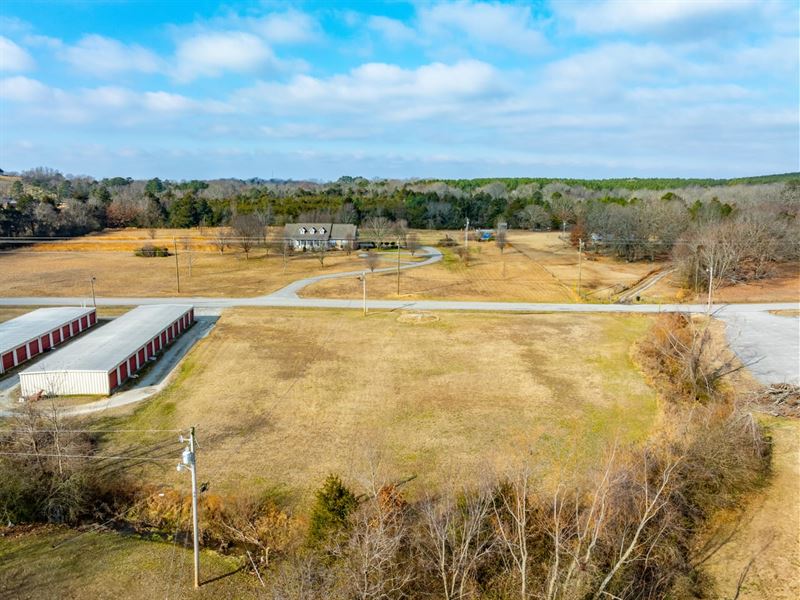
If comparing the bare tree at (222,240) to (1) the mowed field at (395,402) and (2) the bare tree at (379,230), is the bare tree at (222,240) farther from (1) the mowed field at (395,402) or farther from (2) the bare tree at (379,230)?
(1) the mowed field at (395,402)

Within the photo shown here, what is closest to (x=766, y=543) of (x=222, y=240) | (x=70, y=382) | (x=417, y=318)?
(x=417, y=318)

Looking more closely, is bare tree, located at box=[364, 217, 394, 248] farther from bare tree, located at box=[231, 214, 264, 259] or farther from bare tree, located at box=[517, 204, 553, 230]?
bare tree, located at box=[517, 204, 553, 230]

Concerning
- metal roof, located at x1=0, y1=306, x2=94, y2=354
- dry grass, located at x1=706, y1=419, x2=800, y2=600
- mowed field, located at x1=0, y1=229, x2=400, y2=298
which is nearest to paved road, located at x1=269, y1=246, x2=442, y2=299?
mowed field, located at x1=0, y1=229, x2=400, y2=298

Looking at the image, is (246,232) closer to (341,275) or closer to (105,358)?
(341,275)

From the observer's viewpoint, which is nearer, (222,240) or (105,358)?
(105,358)

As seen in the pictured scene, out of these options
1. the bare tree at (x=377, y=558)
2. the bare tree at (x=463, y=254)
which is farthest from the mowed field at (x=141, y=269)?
the bare tree at (x=377, y=558)

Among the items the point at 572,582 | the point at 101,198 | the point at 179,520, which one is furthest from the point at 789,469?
the point at 101,198

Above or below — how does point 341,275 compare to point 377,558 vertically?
above
